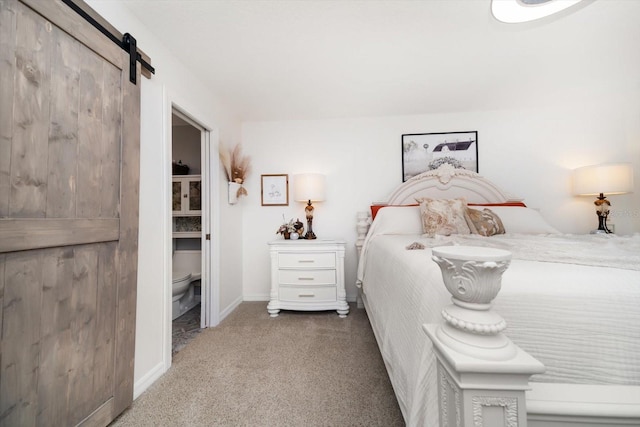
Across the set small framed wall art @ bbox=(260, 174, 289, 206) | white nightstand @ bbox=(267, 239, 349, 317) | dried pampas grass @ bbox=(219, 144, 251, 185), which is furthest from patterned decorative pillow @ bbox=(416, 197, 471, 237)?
dried pampas grass @ bbox=(219, 144, 251, 185)

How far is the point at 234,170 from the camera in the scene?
2.63m

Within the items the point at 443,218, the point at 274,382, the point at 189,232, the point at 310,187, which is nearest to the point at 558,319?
the point at 274,382

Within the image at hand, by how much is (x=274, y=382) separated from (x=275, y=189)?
6.68ft

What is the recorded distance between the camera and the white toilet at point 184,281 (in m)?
2.48

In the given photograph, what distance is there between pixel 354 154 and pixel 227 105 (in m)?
1.51

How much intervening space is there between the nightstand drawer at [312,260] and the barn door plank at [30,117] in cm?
180

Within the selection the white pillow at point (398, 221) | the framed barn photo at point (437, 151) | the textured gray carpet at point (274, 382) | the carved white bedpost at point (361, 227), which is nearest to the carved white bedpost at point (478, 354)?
the textured gray carpet at point (274, 382)

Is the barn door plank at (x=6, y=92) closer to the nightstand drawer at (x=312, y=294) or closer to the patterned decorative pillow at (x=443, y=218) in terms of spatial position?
the nightstand drawer at (x=312, y=294)

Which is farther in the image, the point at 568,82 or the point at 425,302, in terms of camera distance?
the point at 568,82

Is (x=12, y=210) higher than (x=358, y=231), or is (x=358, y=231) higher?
(x=12, y=210)

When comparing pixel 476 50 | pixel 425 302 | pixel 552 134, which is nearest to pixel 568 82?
pixel 552 134

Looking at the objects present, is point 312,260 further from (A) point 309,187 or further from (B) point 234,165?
(B) point 234,165

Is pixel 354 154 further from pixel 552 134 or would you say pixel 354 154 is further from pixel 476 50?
pixel 552 134

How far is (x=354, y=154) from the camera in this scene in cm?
Answer: 295
